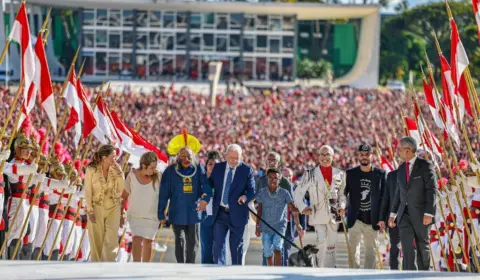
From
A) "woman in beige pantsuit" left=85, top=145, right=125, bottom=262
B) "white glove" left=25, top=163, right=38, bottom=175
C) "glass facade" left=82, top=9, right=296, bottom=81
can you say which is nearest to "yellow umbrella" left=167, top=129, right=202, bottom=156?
"woman in beige pantsuit" left=85, top=145, right=125, bottom=262

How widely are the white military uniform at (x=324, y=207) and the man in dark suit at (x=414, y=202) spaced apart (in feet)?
3.16

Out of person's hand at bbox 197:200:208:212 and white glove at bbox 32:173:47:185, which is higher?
white glove at bbox 32:173:47:185

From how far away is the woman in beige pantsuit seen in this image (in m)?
16.8

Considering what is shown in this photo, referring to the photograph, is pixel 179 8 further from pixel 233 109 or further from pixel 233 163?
pixel 233 163

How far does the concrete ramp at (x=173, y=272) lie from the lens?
13.7m

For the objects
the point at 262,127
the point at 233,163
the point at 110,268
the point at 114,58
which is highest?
the point at 114,58

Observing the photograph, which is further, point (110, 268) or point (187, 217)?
point (187, 217)

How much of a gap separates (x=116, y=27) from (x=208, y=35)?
18.7 feet

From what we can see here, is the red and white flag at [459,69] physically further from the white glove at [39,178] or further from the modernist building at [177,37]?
the modernist building at [177,37]

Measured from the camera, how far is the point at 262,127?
55.7 m

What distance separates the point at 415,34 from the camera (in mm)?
128500

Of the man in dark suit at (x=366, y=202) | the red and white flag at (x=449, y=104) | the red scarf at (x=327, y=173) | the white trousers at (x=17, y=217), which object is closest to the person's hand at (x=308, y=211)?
the red scarf at (x=327, y=173)

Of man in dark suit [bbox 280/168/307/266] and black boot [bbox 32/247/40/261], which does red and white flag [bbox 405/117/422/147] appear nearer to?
man in dark suit [bbox 280/168/307/266]

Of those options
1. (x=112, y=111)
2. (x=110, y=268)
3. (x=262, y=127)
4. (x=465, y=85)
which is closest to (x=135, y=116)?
(x=262, y=127)
